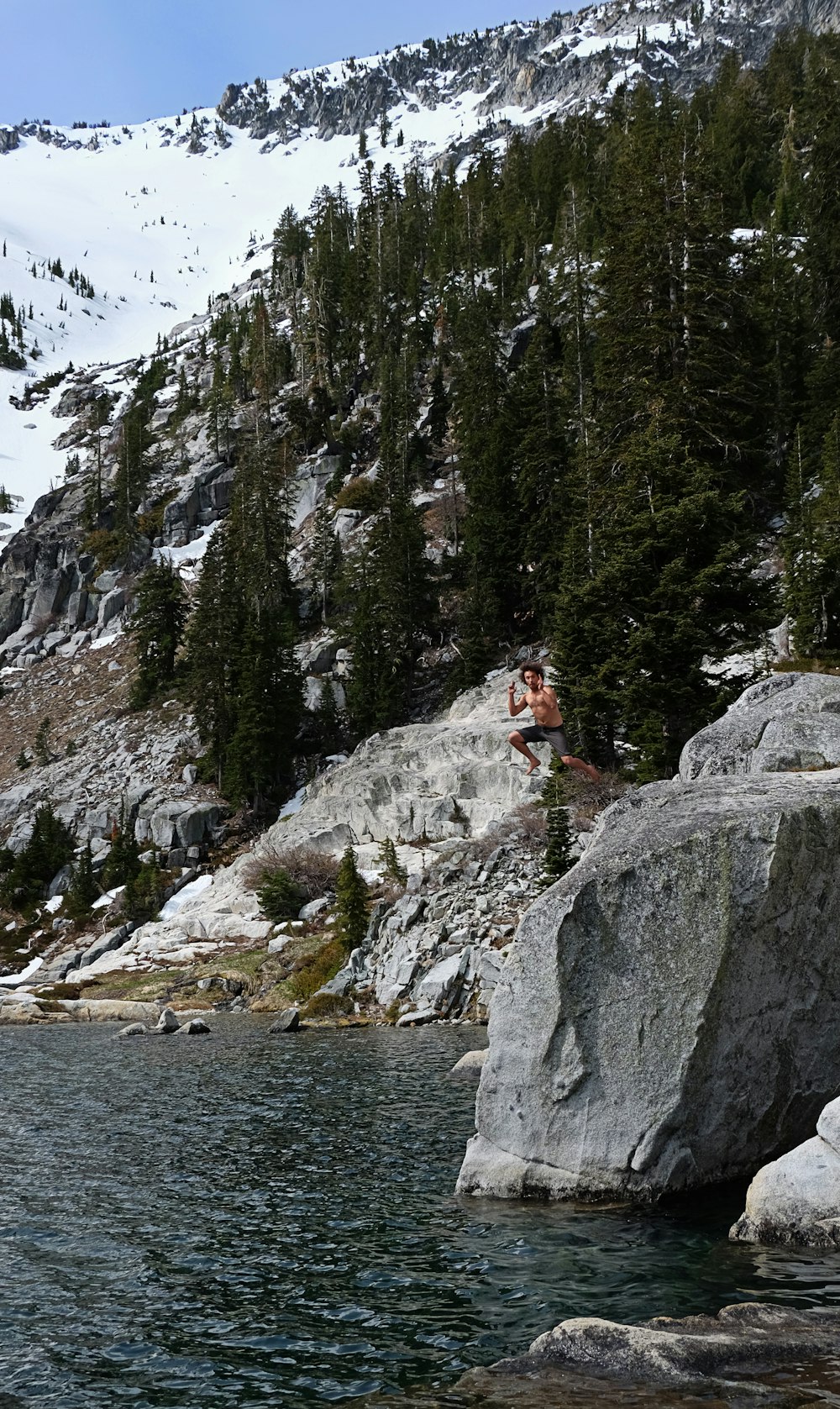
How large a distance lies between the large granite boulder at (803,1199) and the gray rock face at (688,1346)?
8.36ft

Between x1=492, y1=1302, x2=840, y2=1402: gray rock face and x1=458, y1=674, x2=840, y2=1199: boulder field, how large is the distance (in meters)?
4.31

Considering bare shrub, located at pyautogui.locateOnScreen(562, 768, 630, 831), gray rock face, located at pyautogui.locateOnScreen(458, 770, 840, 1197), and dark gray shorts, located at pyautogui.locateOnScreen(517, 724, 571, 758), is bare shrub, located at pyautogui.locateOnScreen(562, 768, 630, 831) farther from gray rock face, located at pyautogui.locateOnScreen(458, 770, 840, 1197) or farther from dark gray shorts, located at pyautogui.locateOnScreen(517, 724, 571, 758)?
gray rock face, located at pyautogui.locateOnScreen(458, 770, 840, 1197)

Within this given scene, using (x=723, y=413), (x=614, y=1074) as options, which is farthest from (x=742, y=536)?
(x=614, y=1074)

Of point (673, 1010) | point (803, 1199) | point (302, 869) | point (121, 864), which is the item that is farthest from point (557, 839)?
point (121, 864)

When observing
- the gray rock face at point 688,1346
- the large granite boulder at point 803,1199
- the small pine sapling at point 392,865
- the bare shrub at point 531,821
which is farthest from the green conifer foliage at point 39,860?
the gray rock face at point 688,1346

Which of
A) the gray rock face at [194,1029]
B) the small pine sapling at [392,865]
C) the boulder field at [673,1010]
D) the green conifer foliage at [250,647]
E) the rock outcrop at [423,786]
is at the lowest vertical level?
the gray rock face at [194,1029]

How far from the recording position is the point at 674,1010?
13352mm

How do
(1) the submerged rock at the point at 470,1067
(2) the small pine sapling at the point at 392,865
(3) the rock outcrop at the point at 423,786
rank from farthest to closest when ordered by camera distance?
(3) the rock outcrop at the point at 423,786 → (2) the small pine sapling at the point at 392,865 → (1) the submerged rock at the point at 470,1067

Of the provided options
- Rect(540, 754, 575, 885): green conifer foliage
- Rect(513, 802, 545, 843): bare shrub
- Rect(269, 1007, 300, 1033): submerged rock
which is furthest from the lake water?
Rect(513, 802, 545, 843): bare shrub

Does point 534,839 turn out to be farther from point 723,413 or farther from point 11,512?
point 11,512

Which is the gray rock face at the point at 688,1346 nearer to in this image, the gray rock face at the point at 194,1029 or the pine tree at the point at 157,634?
the gray rock face at the point at 194,1029

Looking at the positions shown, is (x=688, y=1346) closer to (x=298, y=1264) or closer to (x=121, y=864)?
(x=298, y=1264)

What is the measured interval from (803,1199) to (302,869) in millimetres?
50822

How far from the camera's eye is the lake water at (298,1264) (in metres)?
9.09
